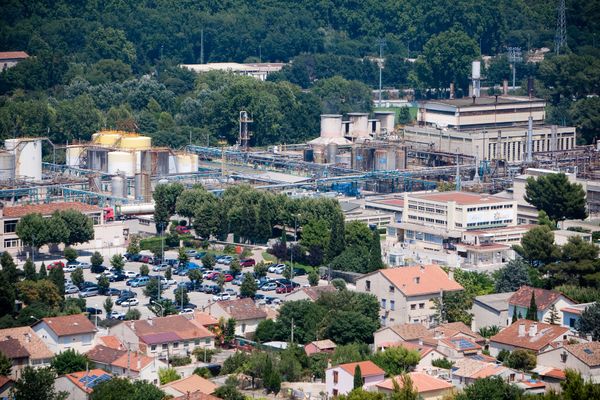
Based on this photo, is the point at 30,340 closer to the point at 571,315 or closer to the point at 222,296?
the point at 222,296

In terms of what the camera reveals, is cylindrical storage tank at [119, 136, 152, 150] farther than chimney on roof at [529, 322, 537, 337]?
Yes

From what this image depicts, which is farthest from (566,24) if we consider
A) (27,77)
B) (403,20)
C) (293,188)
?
(293,188)

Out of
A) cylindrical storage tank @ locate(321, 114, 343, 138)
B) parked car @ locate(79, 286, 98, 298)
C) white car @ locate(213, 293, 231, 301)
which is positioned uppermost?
cylindrical storage tank @ locate(321, 114, 343, 138)

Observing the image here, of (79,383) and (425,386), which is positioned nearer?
(425,386)

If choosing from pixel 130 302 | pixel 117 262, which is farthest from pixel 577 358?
pixel 117 262

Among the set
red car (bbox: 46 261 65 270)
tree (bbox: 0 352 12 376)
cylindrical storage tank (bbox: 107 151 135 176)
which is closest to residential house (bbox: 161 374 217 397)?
tree (bbox: 0 352 12 376)

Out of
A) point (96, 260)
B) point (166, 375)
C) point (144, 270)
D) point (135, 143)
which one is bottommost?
point (166, 375)

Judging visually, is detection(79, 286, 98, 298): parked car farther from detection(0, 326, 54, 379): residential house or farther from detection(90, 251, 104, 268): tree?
detection(0, 326, 54, 379): residential house

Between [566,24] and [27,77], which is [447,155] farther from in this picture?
[566,24]
